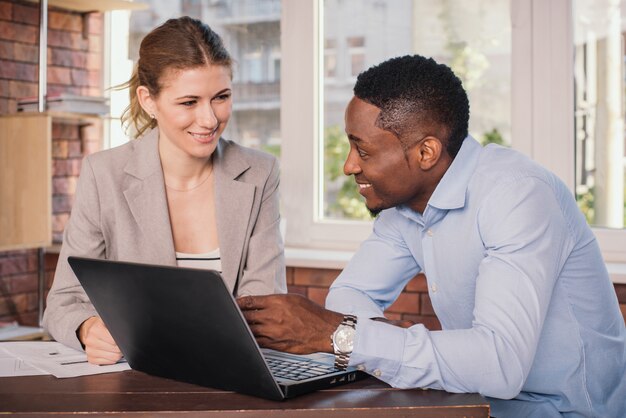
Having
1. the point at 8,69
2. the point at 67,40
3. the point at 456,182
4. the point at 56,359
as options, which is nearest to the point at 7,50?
the point at 8,69

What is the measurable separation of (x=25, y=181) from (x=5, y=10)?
748 millimetres

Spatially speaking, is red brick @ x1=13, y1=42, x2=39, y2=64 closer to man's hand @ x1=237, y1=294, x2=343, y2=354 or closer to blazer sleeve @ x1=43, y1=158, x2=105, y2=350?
blazer sleeve @ x1=43, y1=158, x2=105, y2=350

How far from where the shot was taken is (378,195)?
1.64 meters

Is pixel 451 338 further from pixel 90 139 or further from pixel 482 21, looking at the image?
pixel 90 139

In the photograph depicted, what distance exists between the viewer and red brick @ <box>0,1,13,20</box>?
3.48 m

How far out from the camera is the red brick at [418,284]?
9.66 ft

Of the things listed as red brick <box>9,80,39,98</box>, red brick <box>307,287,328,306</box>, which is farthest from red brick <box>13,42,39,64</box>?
red brick <box>307,287,328,306</box>

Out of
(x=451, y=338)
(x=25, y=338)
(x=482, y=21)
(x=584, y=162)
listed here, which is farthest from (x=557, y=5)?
(x=25, y=338)

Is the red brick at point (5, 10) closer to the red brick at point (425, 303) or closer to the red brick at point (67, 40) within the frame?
the red brick at point (67, 40)

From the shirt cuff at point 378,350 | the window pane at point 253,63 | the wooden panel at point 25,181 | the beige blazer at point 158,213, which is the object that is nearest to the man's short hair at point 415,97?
the shirt cuff at point 378,350

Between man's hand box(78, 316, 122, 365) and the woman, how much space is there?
391 mm

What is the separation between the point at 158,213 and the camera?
2.15 meters

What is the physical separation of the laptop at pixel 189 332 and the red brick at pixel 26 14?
2472 mm

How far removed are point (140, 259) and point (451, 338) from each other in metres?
1.03
